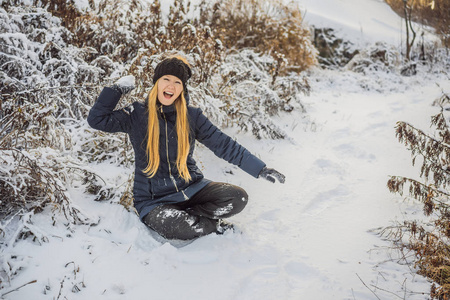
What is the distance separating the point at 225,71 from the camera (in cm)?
432

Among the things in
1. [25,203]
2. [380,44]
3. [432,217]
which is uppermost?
[380,44]

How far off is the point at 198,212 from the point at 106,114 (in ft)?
3.16

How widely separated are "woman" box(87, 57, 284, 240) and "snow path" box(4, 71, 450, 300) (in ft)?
0.50

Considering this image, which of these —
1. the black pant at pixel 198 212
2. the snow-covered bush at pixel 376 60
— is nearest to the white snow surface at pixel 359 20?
the snow-covered bush at pixel 376 60

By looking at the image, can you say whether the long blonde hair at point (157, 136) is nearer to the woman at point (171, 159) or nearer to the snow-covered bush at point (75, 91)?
the woman at point (171, 159)

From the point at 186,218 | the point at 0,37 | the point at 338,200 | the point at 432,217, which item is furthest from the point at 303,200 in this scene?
the point at 0,37

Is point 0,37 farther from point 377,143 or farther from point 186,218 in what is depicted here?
point 377,143

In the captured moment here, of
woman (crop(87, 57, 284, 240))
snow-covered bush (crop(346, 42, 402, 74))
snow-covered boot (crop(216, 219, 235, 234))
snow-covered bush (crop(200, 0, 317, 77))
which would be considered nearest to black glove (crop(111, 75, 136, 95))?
woman (crop(87, 57, 284, 240))

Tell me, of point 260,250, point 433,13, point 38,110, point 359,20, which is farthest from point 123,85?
point 433,13

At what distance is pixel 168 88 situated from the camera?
91.0 inches

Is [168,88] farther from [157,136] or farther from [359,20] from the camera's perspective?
[359,20]

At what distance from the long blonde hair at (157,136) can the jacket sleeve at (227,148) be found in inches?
5.9

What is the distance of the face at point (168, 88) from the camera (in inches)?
91.1

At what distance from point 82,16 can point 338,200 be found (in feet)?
11.5
